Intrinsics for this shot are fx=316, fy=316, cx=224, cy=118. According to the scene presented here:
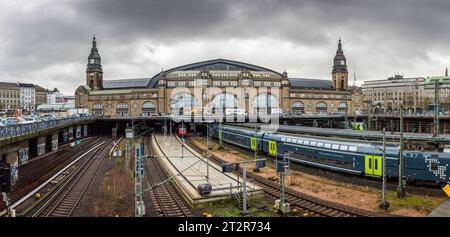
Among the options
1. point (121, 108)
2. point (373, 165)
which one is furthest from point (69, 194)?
point (121, 108)

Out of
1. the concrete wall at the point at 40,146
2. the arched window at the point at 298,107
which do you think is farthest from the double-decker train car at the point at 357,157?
the arched window at the point at 298,107

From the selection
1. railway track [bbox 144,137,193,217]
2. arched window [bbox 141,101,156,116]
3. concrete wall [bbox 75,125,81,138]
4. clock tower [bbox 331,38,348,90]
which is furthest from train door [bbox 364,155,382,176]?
clock tower [bbox 331,38,348,90]

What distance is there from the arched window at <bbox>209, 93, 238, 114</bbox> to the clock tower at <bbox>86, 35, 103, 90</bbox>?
195 feet

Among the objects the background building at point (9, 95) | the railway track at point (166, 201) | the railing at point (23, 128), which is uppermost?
the background building at point (9, 95)

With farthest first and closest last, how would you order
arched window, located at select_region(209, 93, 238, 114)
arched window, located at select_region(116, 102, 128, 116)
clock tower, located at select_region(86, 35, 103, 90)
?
clock tower, located at select_region(86, 35, 103, 90), arched window, located at select_region(116, 102, 128, 116), arched window, located at select_region(209, 93, 238, 114)

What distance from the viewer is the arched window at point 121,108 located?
125 m

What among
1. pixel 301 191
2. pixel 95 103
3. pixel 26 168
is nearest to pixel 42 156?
pixel 26 168

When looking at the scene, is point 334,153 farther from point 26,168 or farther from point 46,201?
point 26,168

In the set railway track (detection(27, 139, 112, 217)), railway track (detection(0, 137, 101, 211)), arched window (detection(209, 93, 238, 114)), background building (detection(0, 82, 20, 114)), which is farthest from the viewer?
background building (detection(0, 82, 20, 114))

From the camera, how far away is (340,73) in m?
152

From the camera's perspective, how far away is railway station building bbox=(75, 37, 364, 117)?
120688 millimetres

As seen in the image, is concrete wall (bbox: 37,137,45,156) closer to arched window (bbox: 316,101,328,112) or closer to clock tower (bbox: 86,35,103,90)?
clock tower (bbox: 86,35,103,90)

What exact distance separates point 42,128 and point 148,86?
90.2 metres

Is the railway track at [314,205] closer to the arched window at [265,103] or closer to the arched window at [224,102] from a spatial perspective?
the arched window at [224,102]
